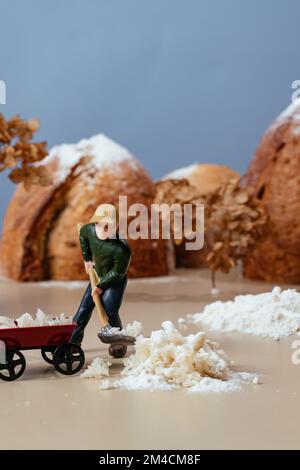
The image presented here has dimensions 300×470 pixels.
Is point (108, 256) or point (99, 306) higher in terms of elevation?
point (108, 256)

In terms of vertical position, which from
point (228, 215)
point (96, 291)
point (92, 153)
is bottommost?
point (96, 291)

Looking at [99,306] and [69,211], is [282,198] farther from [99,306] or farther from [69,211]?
[99,306]

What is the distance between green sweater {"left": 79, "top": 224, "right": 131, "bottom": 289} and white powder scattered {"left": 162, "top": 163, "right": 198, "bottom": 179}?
3.48m

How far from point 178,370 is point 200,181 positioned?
3654 millimetres

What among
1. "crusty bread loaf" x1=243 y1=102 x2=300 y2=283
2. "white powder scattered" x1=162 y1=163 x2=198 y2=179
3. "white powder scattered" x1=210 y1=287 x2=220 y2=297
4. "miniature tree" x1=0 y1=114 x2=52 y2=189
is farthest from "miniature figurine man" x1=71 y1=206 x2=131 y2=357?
"white powder scattered" x1=162 y1=163 x2=198 y2=179

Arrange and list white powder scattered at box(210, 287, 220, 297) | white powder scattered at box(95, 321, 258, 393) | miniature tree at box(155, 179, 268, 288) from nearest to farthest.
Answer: white powder scattered at box(95, 321, 258, 393)
miniature tree at box(155, 179, 268, 288)
white powder scattered at box(210, 287, 220, 297)

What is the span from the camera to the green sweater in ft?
6.40

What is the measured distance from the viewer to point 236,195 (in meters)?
3.63

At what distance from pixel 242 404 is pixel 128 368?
1.27 ft

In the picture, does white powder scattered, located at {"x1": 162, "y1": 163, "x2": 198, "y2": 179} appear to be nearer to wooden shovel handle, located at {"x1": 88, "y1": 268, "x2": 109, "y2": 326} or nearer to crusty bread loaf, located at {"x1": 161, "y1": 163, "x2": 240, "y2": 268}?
crusty bread loaf, located at {"x1": 161, "y1": 163, "x2": 240, "y2": 268}

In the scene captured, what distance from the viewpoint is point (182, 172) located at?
5.51 metres

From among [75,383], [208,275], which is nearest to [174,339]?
[75,383]

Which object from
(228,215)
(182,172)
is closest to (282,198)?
(228,215)

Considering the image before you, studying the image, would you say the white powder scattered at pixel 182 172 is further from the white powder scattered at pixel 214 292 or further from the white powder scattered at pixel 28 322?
the white powder scattered at pixel 28 322
